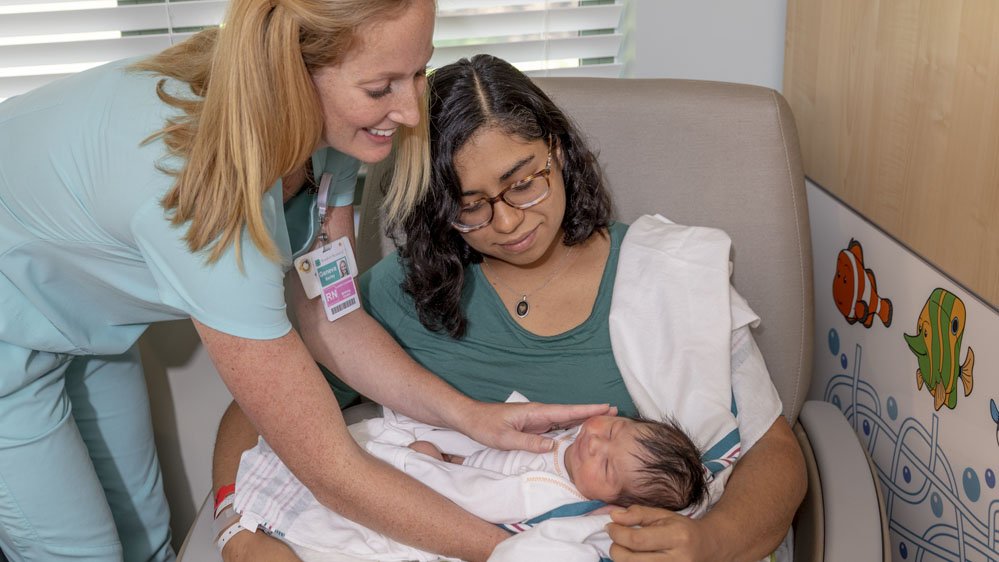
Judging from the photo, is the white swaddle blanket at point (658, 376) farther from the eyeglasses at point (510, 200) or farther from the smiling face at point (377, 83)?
the smiling face at point (377, 83)

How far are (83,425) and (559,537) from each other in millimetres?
997

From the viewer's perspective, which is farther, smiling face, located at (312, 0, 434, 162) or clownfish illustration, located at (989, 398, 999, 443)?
clownfish illustration, located at (989, 398, 999, 443)

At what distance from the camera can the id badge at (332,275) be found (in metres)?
1.53

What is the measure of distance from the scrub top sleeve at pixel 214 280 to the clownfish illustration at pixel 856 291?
4.00ft

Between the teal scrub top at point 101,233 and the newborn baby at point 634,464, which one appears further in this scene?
the newborn baby at point 634,464

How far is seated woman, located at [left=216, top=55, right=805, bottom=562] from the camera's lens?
149cm

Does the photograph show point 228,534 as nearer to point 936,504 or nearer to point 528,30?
point 936,504

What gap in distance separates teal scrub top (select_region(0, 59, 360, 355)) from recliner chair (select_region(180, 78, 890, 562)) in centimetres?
64

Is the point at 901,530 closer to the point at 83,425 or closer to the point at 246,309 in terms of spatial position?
the point at 246,309

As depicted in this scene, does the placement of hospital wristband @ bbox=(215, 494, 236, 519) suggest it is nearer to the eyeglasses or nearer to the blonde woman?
the blonde woman

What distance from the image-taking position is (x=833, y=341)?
81.4 inches

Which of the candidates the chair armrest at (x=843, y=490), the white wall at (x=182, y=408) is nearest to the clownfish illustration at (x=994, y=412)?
the chair armrest at (x=843, y=490)

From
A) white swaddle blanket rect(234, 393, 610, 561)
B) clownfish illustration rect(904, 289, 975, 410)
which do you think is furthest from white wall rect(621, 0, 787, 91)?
white swaddle blanket rect(234, 393, 610, 561)

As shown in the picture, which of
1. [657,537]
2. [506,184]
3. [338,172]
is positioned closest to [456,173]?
[506,184]
